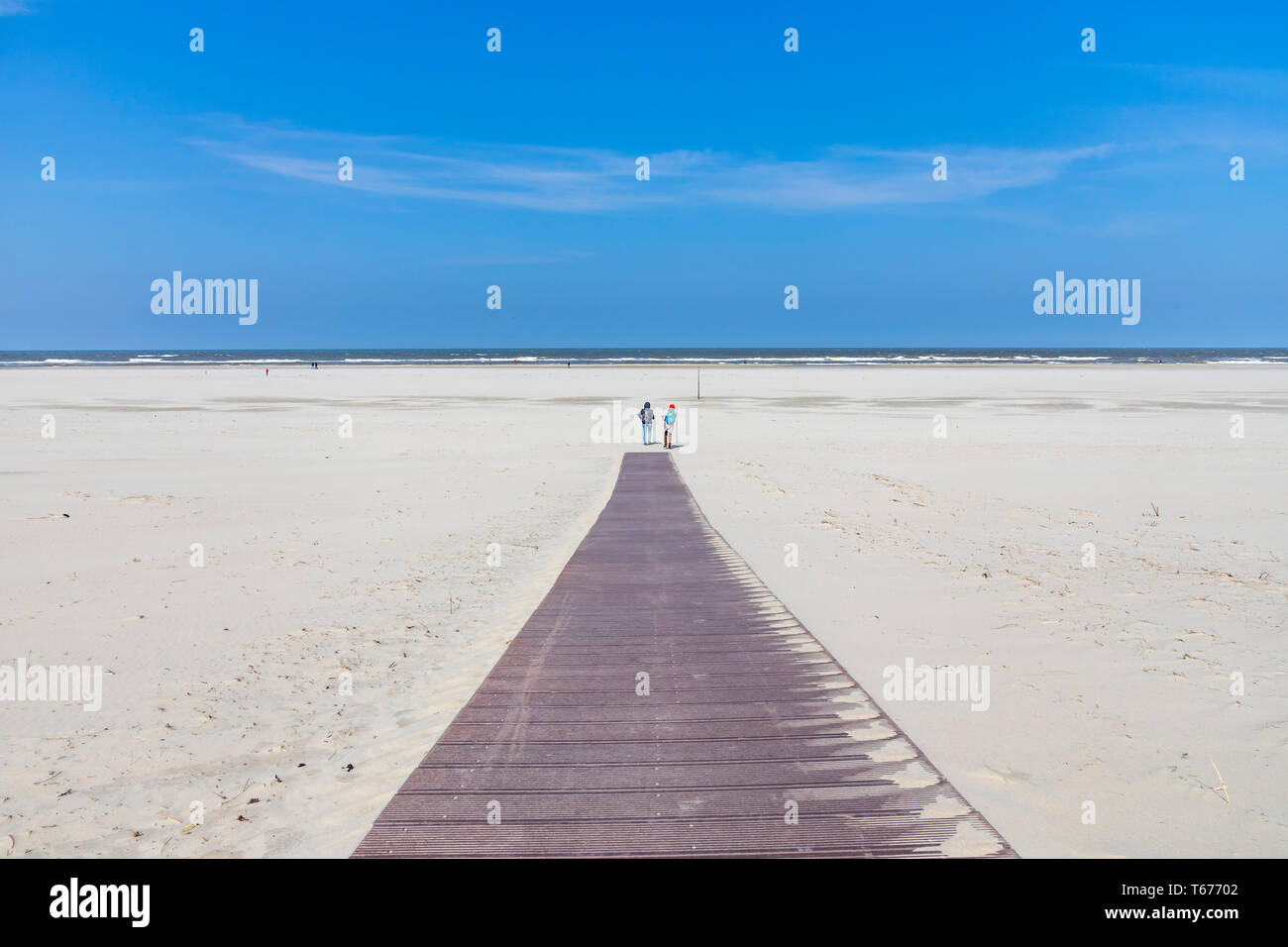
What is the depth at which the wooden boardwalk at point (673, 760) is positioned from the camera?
12.3 feet

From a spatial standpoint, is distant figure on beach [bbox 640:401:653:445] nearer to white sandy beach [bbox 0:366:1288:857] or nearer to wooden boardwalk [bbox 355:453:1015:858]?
white sandy beach [bbox 0:366:1288:857]

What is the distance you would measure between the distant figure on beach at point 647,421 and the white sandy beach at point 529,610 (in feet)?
6.96

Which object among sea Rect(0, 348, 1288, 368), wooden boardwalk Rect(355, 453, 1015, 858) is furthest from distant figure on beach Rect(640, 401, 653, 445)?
sea Rect(0, 348, 1288, 368)

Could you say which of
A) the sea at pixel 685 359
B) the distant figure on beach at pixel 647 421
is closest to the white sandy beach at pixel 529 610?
the distant figure on beach at pixel 647 421

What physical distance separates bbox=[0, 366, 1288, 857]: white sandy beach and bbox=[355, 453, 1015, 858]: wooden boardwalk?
1.69 ft

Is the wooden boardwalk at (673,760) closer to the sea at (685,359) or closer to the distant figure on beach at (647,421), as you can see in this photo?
the distant figure on beach at (647,421)

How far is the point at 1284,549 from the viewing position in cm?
1086

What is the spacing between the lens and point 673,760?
4.50 meters

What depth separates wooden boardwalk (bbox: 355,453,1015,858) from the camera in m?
3.75

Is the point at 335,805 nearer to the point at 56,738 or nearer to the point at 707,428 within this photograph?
the point at 56,738

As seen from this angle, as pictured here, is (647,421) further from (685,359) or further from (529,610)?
(685,359)

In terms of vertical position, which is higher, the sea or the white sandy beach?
the sea

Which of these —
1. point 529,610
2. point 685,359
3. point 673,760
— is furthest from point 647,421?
point 685,359
